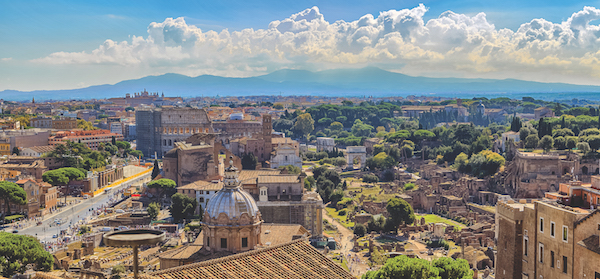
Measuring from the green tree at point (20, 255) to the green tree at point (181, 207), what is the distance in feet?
47.6

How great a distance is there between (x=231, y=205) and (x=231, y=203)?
2.8 inches

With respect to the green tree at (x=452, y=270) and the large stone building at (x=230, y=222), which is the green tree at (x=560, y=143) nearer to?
the green tree at (x=452, y=270)

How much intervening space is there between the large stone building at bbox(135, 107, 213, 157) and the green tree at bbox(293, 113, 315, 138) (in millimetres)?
32722

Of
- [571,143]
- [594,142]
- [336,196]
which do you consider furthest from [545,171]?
[336,196]

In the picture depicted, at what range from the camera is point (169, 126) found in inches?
3324

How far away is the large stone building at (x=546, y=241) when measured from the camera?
1970 centimetres

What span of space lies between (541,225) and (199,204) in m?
27.6

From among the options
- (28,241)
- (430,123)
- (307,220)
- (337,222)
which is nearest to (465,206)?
(337,222)

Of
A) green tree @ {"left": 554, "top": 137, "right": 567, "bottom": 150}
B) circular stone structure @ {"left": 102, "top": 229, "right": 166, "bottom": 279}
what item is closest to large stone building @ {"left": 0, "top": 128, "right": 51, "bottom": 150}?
green tree @ {"left": 554, "top": 137, "right": 567, "bottom": 150}

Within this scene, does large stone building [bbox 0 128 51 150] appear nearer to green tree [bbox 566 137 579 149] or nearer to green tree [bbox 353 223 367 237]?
green tree [bbox 353 223 367 237]

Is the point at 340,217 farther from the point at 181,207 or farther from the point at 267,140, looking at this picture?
the point at 267,140

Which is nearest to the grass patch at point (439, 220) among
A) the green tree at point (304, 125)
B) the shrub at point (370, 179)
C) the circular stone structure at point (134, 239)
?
the shrub at point (370, 179)

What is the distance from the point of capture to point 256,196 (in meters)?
40.4

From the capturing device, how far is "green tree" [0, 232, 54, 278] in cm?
2703
